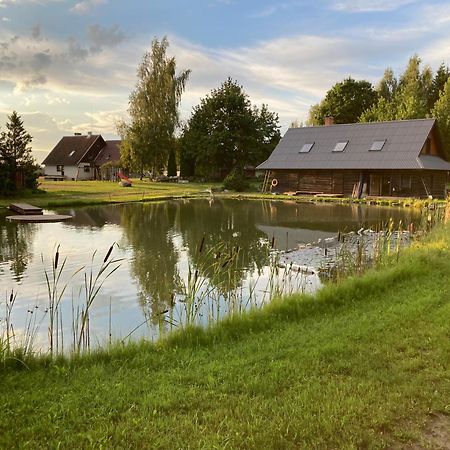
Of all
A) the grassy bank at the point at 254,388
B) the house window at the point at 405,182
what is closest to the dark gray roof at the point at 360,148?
the house window at the point at 405,182

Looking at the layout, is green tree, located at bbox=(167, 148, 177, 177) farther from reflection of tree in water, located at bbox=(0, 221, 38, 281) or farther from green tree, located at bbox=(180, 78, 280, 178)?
reflection of tree in water, located at bbox=(0, 221, 38, 281)

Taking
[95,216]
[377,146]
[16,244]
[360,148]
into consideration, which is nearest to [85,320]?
[16,244]

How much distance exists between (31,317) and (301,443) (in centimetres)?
515

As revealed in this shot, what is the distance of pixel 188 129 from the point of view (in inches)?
1905

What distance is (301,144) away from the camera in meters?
37.2

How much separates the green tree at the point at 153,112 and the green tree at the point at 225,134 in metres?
3.34

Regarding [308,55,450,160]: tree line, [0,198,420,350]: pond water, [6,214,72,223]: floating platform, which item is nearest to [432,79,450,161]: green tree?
[308,55,450,160]: tree line

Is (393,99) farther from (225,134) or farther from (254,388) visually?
(254,388)

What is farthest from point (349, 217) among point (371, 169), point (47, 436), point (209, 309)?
point (47, 436)

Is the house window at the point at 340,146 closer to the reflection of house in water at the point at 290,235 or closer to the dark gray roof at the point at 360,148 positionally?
the dark gray roof at the point at 360,148

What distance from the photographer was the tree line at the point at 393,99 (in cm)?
3947

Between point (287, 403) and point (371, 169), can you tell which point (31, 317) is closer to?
point (287, 403)

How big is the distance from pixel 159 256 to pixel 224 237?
11.7ft

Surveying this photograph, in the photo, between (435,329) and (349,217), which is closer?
(435,329)
